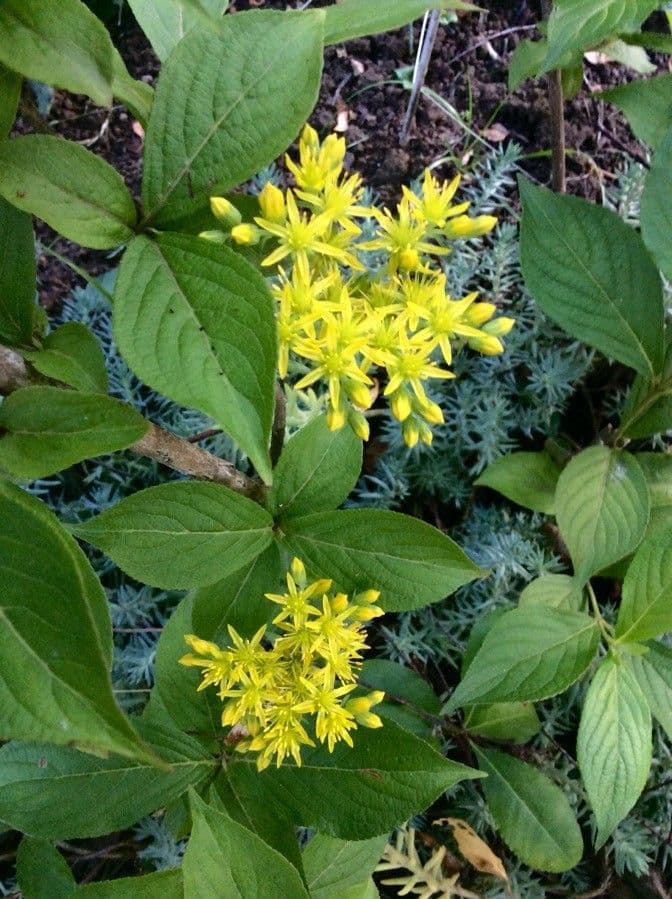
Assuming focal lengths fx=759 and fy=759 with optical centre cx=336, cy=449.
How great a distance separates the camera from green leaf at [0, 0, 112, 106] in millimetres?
628

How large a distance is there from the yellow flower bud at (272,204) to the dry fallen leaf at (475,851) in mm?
1246

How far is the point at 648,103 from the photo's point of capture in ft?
4.44

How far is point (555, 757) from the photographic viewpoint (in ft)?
5.37

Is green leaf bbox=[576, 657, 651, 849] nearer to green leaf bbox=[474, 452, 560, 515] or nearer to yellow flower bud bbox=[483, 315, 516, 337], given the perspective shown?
green leaf bbox=[474, 452, 560, 515]

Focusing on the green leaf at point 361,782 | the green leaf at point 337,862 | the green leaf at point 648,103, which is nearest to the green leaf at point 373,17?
the green leaf at point 648,103

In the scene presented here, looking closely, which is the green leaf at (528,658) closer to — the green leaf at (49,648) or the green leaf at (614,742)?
the green leaf at (614,742)

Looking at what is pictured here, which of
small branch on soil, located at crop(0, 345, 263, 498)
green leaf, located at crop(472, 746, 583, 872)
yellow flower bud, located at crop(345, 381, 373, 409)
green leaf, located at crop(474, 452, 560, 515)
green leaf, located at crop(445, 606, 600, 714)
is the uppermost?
yellow flower bud, located at crop(345, 381, 373, 409)

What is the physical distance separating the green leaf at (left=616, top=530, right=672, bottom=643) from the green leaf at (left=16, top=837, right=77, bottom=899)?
1003 millimetres

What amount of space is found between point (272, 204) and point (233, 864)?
2.37ft

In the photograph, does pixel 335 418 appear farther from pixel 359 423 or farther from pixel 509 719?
pixel 509 719

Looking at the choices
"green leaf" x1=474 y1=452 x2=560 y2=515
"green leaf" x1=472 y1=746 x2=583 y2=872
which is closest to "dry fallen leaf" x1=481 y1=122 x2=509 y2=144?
"green leaf" x1=474 y1=452 x2=560 y2=515

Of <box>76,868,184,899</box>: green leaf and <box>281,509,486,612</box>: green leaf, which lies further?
<box>281,509,486,612</box>: green leaf

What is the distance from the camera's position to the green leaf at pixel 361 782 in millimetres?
1011

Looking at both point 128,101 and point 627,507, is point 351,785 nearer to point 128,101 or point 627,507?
point 627,507
